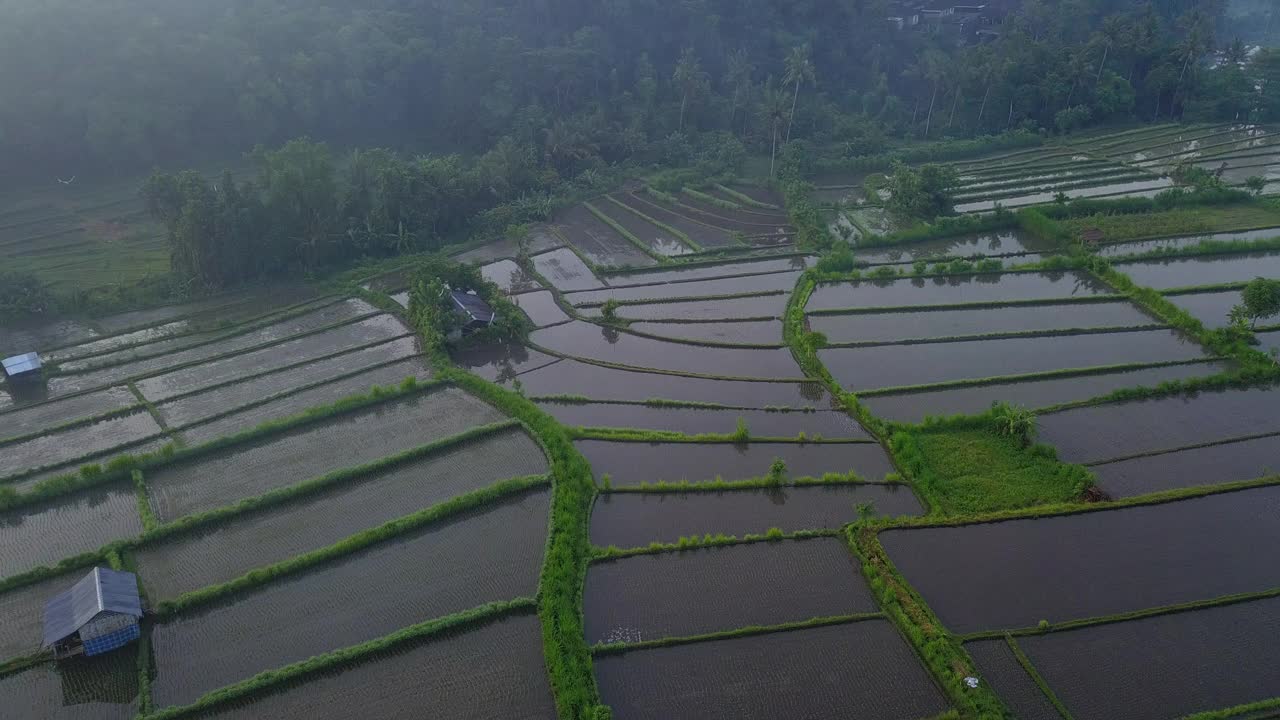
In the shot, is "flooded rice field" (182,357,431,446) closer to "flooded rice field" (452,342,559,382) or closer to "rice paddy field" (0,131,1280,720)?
"rice paddy field" (0,131,1280,720)

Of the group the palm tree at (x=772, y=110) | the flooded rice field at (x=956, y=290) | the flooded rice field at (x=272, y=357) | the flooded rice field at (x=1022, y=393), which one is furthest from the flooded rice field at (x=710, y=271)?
the palm tree at (x=772, y=110)

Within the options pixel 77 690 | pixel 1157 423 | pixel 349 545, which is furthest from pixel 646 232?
pixel 77 690

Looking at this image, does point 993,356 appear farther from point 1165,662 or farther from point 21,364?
point 21,364

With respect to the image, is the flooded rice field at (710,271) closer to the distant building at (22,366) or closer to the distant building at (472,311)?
the distant building at (472,311)

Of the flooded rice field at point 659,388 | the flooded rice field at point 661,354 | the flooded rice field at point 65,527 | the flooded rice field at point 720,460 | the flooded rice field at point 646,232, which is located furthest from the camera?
the flooded rice field at point 646,232

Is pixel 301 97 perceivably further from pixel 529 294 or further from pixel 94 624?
pixel 94 624
